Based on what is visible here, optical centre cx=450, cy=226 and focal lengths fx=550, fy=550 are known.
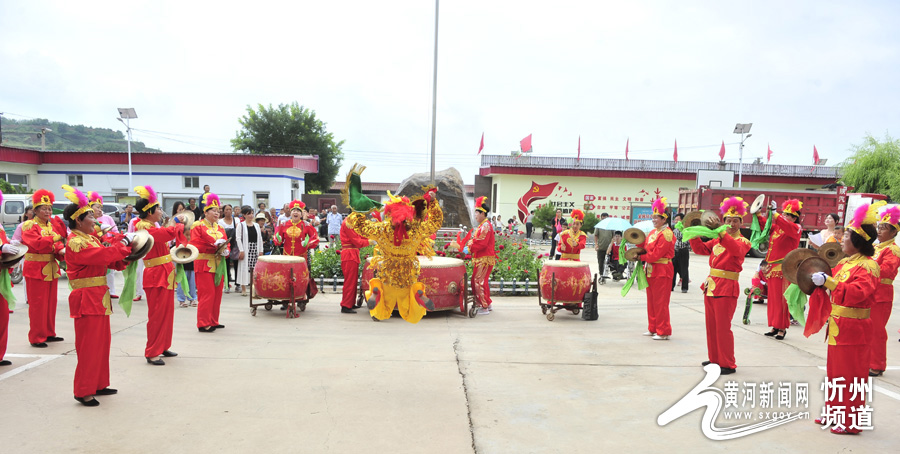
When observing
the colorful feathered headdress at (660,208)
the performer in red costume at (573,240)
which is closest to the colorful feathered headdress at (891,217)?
the colorful feathered headdress at (660,208)

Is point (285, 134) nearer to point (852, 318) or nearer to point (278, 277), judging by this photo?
point (278, 277)

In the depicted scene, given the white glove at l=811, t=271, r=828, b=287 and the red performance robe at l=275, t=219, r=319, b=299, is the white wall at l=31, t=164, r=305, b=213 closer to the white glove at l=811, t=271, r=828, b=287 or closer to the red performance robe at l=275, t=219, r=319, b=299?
the red performance robe at l=275, t=219, r=319, b=299

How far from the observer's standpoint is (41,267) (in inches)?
240

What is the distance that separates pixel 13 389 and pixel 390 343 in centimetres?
348

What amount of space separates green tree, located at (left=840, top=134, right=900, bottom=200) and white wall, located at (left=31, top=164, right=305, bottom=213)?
28.5m

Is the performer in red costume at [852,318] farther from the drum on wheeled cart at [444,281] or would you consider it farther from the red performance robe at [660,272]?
the drum on wheeled cart at [444,281]

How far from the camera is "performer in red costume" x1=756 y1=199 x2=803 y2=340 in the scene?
22.8 feet

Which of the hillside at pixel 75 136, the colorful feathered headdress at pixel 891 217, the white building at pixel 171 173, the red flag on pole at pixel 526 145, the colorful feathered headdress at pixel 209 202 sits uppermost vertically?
Result: the hillside at pixel 75 136

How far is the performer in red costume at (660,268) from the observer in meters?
6.71

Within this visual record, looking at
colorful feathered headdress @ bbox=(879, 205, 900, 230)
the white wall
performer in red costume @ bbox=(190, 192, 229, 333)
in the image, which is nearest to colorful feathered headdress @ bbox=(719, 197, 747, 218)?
colorful feathered headdress @ bbox=(879, 205, 900, 230)

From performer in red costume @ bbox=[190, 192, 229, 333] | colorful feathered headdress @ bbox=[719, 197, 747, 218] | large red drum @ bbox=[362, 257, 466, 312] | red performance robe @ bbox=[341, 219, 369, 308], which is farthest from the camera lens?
red performance robe @ bbox=[341, 219, 369, 308]

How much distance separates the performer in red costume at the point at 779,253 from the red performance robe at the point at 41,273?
27.3 ft

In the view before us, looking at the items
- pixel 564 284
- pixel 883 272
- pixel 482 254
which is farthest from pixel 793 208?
pixel 482 254

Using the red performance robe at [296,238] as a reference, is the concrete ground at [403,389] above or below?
below
